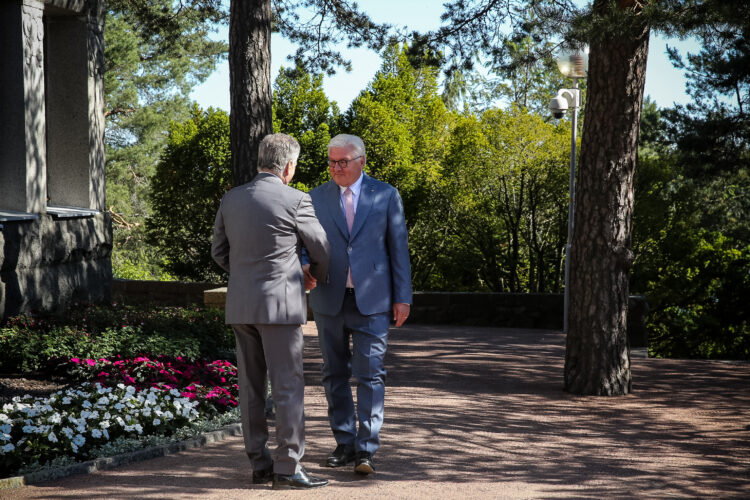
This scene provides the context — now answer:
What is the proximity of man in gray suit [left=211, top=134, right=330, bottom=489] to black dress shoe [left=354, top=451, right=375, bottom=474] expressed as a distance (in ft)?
0.89

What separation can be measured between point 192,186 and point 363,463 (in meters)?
15.9

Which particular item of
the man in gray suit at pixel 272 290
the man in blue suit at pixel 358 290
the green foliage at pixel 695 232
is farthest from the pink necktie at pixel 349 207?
the green foliage at pixel 695 232

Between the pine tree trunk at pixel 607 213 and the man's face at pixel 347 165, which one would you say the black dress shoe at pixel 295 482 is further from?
the pine tree trunk at pixel 607 213

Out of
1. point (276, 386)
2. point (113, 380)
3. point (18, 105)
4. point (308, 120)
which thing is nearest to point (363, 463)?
point (276, 386)

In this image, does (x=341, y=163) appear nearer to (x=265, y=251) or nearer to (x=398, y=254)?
(x=398, y=254)

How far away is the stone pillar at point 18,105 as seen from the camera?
9508mm

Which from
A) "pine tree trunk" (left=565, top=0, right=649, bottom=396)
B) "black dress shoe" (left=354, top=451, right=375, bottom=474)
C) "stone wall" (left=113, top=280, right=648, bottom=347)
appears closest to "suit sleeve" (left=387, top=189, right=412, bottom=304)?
"black dress shoe" (left=354, top=451, right=375, bottom=474)

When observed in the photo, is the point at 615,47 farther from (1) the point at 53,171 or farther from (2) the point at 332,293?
(1) the point at 53,171

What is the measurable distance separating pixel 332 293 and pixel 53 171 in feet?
24.8

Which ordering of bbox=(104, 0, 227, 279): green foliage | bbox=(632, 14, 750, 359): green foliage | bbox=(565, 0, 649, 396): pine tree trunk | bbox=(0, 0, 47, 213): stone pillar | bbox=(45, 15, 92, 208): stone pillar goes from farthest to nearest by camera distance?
bbox=(104, 0, 227, 279): green foliage < bbox=(632, 14, 750, 359): green foliage < bbox=(45, 15, 92, 208): stone pillar < bbox=(0, 0, 47, 213): stone pillar < bbox=(565, 0, 649, 396): pine tree trunk

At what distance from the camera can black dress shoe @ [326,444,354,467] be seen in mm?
4926

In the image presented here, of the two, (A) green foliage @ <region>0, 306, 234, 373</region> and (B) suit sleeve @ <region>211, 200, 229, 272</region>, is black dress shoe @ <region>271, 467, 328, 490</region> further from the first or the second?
(A) green foliage @ <region>0, 306, 234, 373</region>

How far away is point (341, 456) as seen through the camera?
495 centimetres

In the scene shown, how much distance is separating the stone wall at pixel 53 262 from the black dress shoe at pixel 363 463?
5.54 metres
